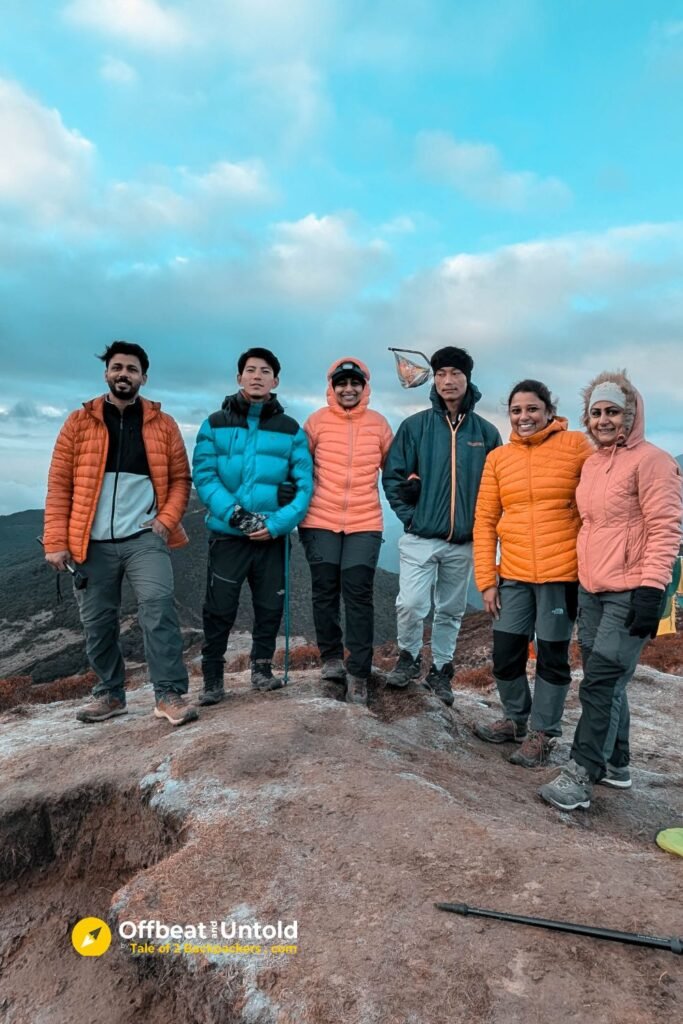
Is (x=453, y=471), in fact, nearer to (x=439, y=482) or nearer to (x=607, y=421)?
(x=439, y=482)

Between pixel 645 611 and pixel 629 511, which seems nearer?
pixel 645 611

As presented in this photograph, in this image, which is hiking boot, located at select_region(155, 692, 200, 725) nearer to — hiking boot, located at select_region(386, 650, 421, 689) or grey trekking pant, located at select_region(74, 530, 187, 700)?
grey trekking pant, located at select_region(74, 530, 187, 700)

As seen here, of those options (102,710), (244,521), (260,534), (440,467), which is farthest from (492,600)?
(102,710)

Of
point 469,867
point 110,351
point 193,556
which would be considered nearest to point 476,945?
point 469,867

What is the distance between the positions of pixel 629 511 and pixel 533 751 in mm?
2991

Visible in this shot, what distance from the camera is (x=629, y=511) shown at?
5652mm

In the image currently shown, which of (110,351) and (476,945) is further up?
(110,351)

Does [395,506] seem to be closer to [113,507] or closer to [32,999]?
[113,507]

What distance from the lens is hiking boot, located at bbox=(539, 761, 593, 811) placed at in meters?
5.76

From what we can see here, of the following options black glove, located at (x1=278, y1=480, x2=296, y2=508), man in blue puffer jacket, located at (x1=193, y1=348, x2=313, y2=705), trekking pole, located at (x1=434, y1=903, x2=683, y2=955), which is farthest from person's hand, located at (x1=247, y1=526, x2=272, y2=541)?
trekking pole, located at (x1=434, y1=903, x2=683, y2=955)

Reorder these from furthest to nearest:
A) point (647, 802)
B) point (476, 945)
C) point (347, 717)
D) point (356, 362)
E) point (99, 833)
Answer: point (356, 362) < point (647, 802) < point (347, 717) < point (99, 833) < point (476, 945)

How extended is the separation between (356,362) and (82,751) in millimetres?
5400

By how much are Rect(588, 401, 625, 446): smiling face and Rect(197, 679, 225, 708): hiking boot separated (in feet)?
16.9

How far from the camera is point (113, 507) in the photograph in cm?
697
